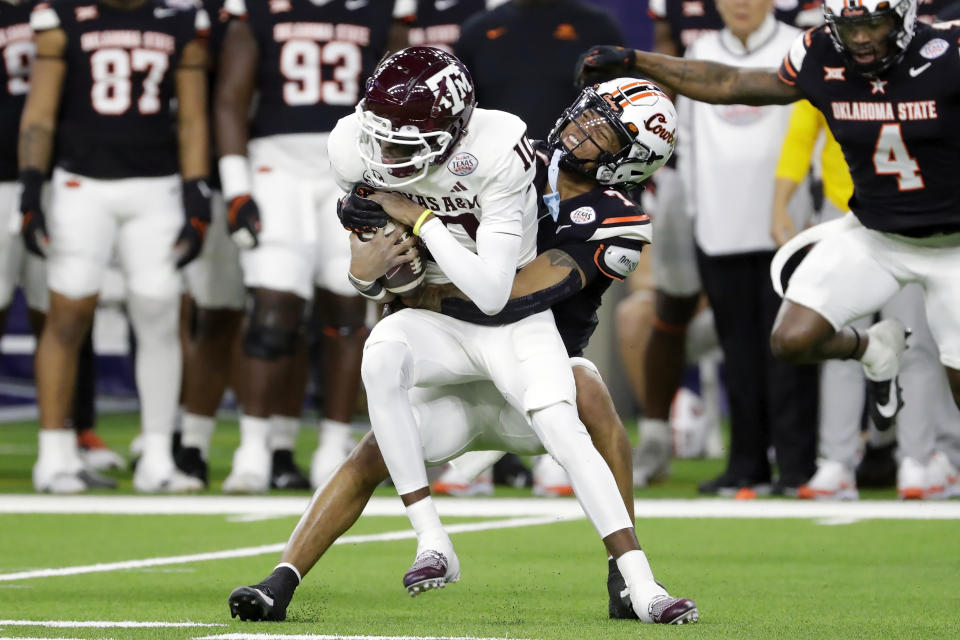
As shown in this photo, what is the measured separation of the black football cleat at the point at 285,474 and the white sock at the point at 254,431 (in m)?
0.34

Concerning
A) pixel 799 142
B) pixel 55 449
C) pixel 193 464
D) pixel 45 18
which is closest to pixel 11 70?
pixel 45 18

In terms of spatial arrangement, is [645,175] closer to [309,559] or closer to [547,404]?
[547,404]

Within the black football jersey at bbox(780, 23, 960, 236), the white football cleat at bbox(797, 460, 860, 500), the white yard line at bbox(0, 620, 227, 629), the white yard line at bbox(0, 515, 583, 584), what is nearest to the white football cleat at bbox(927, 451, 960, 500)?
the white football cleat at bbox(797, 460, 860, 500)

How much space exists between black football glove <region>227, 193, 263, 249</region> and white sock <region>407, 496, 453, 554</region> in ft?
10.1

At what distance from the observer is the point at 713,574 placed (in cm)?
455

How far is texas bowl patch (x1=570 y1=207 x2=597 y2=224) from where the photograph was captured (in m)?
3.93

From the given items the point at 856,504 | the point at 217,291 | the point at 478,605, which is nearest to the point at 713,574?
the point at 478,605

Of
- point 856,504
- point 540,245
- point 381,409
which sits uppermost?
point 540,245

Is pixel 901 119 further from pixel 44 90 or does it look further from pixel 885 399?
pixel 44 90

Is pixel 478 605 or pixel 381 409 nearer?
pixel 381 409

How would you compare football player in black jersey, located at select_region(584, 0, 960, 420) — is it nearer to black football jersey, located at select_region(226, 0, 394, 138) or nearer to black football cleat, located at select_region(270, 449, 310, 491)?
black football jersey, located at select_region(226, 0, 394, 138)

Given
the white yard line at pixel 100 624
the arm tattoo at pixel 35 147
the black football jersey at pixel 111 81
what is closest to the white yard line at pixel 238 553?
the white yard line at pixel 100 624

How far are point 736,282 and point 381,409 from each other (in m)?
3.38

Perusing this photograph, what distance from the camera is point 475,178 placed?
3779mm
